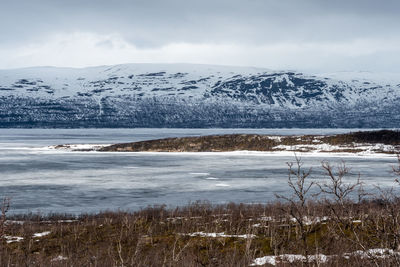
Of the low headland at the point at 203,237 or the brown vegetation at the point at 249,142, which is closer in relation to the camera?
the low headland at the point at 203,237

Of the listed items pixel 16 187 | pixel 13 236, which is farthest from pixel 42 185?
pixel 13 236

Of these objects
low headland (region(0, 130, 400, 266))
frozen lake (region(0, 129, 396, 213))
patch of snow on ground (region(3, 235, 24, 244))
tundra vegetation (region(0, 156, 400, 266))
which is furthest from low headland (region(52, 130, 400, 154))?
patch of snow on ground (region(3, 235, 24, 244))

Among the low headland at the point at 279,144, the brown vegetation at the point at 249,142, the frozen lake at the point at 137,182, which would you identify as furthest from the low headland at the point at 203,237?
the brown vegetation at the point at 249,142

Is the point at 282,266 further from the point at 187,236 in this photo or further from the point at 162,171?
the point at 162,171

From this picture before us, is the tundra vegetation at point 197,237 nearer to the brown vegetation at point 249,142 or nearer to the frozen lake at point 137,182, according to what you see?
the frozen lake at point 137,182

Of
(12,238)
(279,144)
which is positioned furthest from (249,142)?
(12,238)

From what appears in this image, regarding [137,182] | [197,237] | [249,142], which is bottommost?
[249,142]

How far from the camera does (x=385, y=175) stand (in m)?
33.2

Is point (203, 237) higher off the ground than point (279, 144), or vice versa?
point (203, 237)

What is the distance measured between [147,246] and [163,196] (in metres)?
12.1

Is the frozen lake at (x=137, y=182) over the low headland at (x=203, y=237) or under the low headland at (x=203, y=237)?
under

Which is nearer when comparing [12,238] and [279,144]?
[12,238]

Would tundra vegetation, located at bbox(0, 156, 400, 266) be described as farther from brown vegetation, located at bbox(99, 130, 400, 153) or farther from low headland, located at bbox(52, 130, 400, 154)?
brown vegetation, located at bbox(99, 130, 400, 153)

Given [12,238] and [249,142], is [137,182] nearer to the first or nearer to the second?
[12,238]
